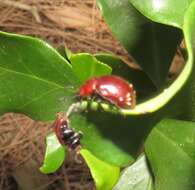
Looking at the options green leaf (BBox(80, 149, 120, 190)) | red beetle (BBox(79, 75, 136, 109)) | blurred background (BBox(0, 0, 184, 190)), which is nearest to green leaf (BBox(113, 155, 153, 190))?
green leaf (BBox(80, 149, 120, 190))

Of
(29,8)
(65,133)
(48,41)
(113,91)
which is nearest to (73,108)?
(65,133)

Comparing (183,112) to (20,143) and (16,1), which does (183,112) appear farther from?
(16,1)

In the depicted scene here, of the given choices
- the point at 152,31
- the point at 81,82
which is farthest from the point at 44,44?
the point at 152,31

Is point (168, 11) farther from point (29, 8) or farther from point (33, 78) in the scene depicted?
point (29, 8)

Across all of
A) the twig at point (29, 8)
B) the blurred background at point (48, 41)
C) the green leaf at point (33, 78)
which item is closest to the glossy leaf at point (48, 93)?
the green leaf at point (33, 78)

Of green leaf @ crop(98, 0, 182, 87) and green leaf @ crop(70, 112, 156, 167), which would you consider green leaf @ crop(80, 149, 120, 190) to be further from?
green leaf @ crop(98, 0, 182, 87)

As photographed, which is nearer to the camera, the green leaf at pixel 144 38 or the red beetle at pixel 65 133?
the red beetle at pixel 65 133

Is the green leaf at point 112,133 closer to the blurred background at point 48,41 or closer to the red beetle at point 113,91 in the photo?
the red beetle at point 113,91
